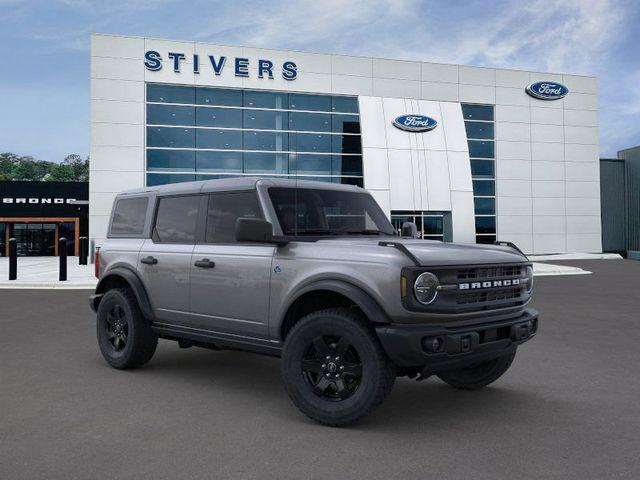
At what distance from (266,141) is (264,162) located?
1.17m

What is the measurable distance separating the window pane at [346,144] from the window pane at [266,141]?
2.81 meters

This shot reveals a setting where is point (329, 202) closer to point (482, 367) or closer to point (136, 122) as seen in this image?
point (482, 367)

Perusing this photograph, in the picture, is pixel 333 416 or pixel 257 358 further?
pixel 257 358

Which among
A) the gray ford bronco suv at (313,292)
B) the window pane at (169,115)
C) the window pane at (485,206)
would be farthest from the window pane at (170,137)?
the gray ford bronco suv at (313,292)

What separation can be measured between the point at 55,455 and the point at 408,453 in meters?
2.36

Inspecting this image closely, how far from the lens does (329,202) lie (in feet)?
18.9

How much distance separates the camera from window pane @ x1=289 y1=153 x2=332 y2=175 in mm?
32041

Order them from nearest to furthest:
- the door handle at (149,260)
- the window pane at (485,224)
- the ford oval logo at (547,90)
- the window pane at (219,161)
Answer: the door handle at (149,260), the window pane at (219,161), the window pane at (485,224), the ford oval logo at (547,90)

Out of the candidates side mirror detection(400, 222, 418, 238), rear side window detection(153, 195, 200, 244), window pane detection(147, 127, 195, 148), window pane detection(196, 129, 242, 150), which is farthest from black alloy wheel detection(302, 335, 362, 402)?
window pane detection(196, 129, 242, 150)

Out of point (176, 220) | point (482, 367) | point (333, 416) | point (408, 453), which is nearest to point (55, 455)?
point (333, 416)

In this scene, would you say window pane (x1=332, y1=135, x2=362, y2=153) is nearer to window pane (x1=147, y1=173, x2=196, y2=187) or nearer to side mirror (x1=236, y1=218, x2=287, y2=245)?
window pane (x1=147, y1=173, x2=196, y2=187)

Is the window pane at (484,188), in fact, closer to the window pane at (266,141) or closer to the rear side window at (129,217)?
the window pane at (266,141)

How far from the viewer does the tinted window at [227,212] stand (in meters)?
5.44

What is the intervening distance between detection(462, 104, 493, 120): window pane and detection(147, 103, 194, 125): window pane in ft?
53.1
